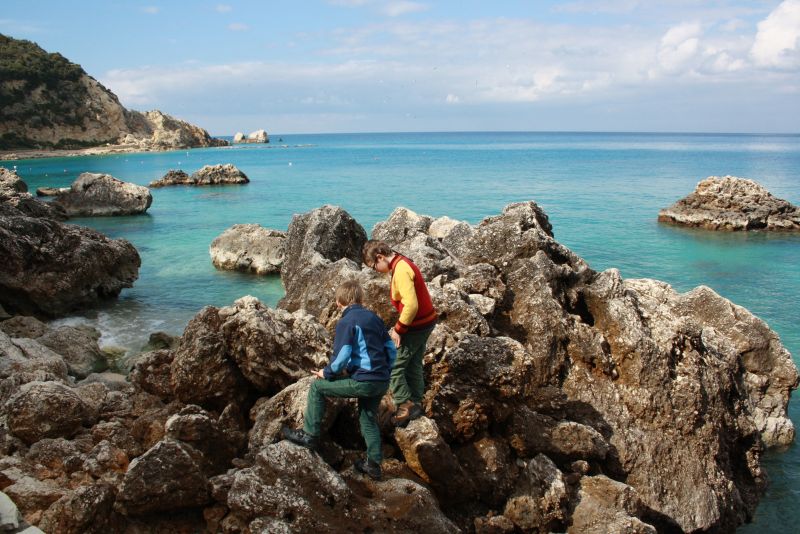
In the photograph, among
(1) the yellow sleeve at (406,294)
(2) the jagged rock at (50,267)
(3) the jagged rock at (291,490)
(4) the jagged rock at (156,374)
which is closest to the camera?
(3) the jagged rock at (291,490)

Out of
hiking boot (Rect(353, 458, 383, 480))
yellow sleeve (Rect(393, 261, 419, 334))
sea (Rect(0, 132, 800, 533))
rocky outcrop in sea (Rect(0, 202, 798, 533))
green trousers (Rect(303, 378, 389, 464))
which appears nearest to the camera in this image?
rocky outcrop in sea (Rect(0, 202, 798, 533))

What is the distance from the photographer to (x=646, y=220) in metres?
47.8

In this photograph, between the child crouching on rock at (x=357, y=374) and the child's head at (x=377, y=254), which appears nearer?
Result: the child crouching on rock at (x=357, y=374)

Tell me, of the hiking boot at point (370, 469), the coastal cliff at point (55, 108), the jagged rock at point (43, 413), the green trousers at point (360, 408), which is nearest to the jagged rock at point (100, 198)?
Result: the jagged rock at point (43, 413)

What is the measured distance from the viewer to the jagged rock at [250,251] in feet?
92.8

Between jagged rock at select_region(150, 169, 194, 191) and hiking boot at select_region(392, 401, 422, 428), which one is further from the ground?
jagged rock at select_region(150, 169, 194, 191)

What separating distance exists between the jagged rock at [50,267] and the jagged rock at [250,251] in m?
6.78

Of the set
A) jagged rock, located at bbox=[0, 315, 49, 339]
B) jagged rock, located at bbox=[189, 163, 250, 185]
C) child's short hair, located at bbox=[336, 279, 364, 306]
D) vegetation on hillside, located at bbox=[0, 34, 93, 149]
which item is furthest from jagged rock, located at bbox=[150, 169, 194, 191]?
child's short hair, located at bbox=[336, 279, 364, 306]

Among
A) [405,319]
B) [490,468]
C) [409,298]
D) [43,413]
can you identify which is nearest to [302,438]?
[405,319]

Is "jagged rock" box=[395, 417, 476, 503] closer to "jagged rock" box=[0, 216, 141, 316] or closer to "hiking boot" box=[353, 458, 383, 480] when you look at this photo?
"hiking boot" box=[353, 458, 383, 480]

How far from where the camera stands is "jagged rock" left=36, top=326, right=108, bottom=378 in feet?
49.6

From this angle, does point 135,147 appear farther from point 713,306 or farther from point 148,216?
point 713,306

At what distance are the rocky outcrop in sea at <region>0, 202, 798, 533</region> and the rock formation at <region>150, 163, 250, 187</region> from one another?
65182mm

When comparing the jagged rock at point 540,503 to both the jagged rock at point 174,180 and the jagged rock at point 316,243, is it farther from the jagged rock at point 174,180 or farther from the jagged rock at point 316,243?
the jagged rock at point 174,180
